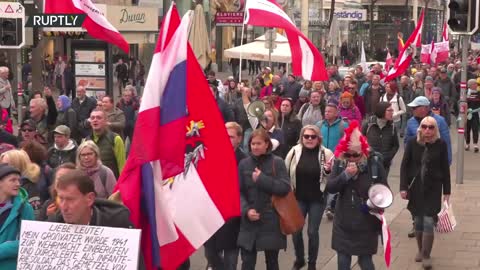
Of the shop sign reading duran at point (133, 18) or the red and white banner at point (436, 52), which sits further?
the shop sign reading duran at point (133, 18)

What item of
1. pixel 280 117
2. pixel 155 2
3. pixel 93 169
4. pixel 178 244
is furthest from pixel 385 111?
pixel 155 2

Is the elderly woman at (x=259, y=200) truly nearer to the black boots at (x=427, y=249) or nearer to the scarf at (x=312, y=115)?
the black boots at (x=427, y=249)

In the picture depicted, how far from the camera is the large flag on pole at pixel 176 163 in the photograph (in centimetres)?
529

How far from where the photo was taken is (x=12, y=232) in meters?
5.55

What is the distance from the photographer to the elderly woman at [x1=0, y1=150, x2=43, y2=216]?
23.6ft

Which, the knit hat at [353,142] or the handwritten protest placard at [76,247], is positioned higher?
the knit hat at [353,142]

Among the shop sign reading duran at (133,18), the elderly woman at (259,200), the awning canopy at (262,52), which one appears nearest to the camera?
the elderly woman at (259,200)

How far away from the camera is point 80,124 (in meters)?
13.9

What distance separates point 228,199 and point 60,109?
28.5 feet

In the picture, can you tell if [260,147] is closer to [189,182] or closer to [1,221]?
[189,182]

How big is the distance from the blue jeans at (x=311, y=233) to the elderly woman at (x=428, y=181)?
917 millimetres

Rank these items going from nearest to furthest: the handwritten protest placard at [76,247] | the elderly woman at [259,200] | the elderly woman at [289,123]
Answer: the handwritten protest placard at [76,247] < the elderly woman at [259,200] < the elderly woman at [289,123]

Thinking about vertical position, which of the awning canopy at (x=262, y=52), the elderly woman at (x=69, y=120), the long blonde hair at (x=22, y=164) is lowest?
the elderly woman at (x=69, y=120)

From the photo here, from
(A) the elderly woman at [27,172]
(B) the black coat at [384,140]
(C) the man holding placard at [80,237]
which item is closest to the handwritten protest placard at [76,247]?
(C) the man holding placard at [80,237]
